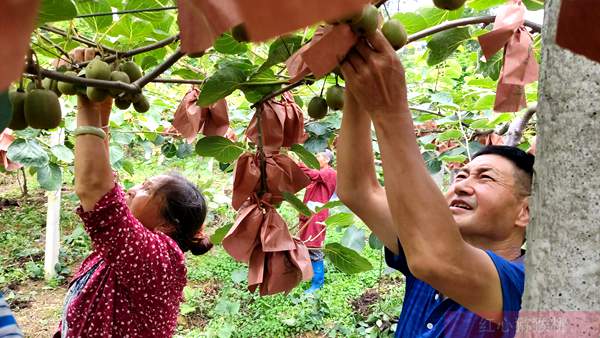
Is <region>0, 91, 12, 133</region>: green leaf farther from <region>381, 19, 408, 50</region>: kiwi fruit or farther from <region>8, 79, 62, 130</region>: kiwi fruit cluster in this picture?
<region>381, 19, 408, 50</region>: kiwi fruit

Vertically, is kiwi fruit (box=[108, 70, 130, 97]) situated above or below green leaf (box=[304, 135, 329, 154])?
above

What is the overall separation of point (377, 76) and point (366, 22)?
0.10m

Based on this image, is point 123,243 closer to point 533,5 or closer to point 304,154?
point 304,154

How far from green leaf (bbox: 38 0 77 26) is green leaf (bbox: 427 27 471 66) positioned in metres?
0.81

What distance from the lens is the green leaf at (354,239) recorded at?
8.36 feet

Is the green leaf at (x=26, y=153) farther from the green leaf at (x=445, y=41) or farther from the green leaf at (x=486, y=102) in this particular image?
the green leaf at (x=486, y=102)

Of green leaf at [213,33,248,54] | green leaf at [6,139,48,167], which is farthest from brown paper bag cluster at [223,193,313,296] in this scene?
green leaf at [6,139,48,167]

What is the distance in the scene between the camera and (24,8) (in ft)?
0.68

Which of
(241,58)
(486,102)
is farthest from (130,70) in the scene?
(486,102)

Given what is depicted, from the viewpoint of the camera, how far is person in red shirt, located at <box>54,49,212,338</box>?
4.40ft

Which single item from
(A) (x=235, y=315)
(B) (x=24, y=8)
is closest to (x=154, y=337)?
(B) (x=24, y=8)

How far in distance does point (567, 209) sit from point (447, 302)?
2.49 ft

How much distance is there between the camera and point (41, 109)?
0.85 m

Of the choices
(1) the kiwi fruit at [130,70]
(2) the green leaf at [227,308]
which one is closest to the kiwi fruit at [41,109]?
(1) the kiwi fruit at [130,70]
